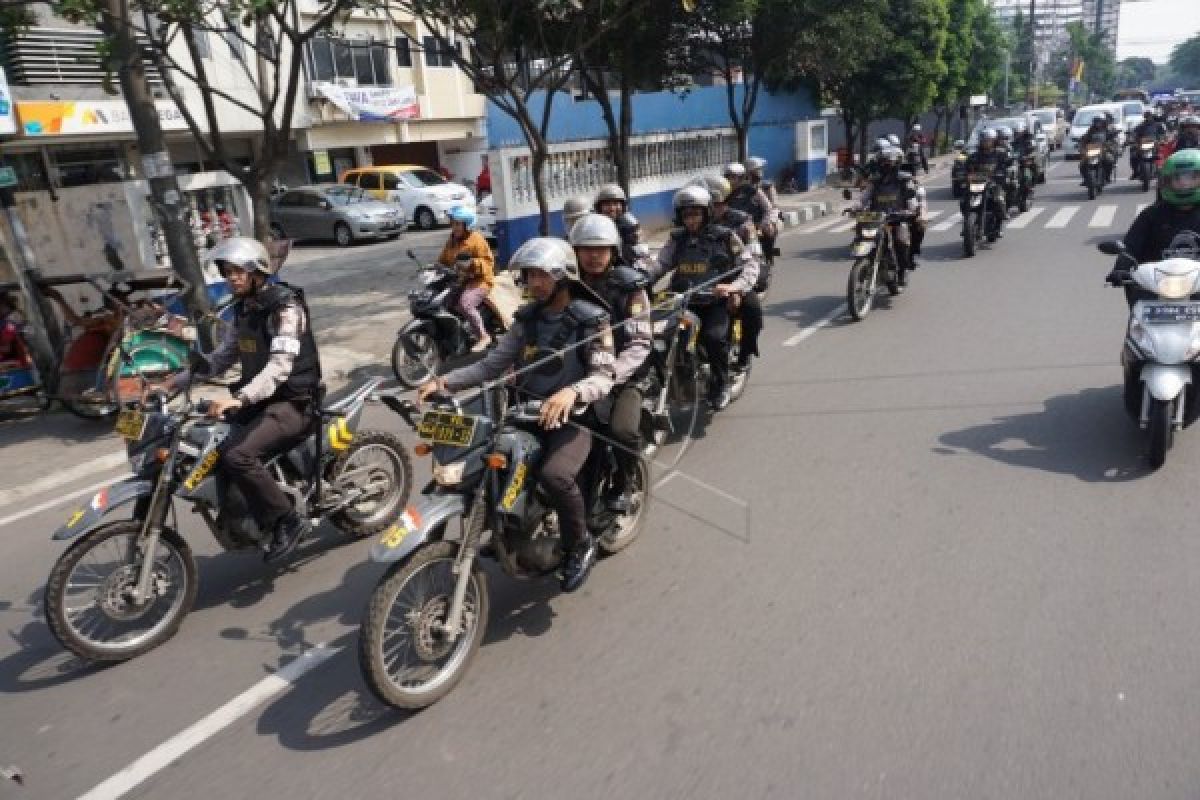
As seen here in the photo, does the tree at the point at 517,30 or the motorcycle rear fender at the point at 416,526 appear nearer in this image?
the motorcycle rear fender at the point at 416,526

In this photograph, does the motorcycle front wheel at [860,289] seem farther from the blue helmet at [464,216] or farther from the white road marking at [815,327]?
the blue helmet at [464,216]

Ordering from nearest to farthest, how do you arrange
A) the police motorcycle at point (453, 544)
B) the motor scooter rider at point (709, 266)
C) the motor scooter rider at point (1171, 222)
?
1. the police motorcycle at point (453, 544)
2. the motor scooter rider at point (1171, 222)
3. the motor scooter rider at point (709, 266)

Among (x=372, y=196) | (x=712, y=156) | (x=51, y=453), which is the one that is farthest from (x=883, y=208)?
(x=372, y=196)

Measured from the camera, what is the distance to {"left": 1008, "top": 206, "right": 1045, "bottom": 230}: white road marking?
15094mm

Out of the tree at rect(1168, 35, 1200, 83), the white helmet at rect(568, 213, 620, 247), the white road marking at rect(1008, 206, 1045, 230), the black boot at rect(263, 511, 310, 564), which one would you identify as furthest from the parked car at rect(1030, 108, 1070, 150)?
the tree at rect(1168, 35, 1200, 83)

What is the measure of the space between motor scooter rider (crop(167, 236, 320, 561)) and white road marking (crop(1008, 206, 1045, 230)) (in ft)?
45.0

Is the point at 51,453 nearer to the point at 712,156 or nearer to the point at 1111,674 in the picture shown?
the point at 1111,674

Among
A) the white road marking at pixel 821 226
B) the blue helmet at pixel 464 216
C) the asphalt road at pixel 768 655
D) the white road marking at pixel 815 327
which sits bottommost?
the white road marking at pixel 821 226

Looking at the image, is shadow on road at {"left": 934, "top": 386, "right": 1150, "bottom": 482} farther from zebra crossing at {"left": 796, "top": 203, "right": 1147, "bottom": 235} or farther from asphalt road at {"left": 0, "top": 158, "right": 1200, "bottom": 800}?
zebra crossing at {"left": 796, "top": 203, "right": 1147, "bottom": 235}

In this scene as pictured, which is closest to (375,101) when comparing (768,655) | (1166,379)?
(1166,379)

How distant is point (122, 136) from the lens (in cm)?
2083

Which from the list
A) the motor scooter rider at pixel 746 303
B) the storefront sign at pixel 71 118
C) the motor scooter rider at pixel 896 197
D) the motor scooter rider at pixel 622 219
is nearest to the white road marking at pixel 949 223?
the motor scooter rider at pixel 896 197

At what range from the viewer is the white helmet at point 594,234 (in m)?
4.24

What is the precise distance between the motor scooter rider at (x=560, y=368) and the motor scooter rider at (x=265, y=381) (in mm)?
882
